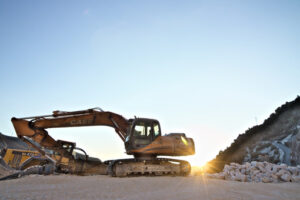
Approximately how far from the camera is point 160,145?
7.60 m

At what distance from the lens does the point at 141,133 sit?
784cm

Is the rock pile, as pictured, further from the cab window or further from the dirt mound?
A: the cab window

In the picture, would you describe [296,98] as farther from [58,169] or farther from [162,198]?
[58,169]

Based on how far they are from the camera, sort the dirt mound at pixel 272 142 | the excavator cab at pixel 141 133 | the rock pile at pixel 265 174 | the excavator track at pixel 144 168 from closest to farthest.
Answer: the rock pile at pixel 265 174, the excavator track at pixel 144 168, the excavator cab at pixel 141 133, the dirt mound at pixel 272 142

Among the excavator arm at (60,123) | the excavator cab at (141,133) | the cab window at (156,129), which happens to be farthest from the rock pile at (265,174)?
the excavator arm at (60,123)

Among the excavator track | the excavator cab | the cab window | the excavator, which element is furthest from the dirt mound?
the excavator cab

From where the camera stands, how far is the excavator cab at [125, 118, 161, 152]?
24.8 ft

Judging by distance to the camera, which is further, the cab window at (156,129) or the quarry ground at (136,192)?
the cab window at (156,129)

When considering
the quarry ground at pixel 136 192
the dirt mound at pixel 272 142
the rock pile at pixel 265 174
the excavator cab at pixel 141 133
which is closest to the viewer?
the quarry ground at pixel 136 192

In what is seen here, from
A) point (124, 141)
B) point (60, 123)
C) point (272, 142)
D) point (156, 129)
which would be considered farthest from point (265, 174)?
point (60, 123)

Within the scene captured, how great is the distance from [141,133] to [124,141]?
1.08m

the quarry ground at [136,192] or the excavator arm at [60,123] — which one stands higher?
the excavator arm at [60,123]

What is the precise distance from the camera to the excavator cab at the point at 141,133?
7547mm

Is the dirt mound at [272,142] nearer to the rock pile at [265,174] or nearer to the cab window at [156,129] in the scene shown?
the rock pile at [265,174]
